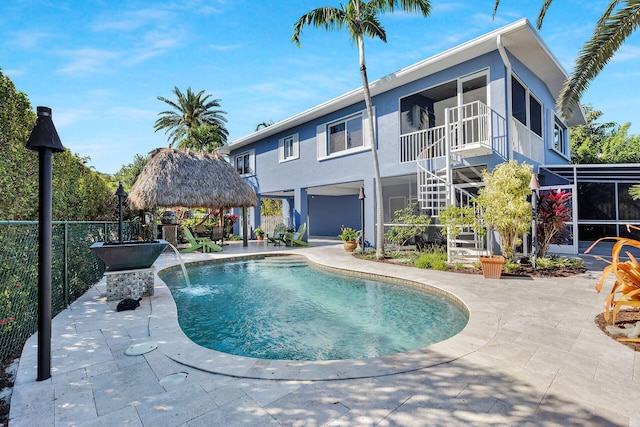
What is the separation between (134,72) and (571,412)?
396 inches

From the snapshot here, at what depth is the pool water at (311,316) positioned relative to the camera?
12.6 feet

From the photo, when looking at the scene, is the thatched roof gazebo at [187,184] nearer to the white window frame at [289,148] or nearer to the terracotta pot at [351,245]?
the white window frame at [289,148]

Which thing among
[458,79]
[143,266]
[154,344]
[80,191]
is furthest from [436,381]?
[458,79]

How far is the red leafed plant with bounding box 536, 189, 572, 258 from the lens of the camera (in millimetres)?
7438

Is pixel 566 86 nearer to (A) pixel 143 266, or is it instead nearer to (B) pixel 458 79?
(B) pixel 458 79

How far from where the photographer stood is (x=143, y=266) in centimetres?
545

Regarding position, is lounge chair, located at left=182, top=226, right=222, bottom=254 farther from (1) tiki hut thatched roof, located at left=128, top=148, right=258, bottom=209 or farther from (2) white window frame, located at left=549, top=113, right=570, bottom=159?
(2) white window frame, located at left=549, top=113, right=570, bottom=159

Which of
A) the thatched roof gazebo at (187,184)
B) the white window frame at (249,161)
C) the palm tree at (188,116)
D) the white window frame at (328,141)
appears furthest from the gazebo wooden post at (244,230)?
the palm tree at (188,116)

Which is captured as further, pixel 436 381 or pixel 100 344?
pixel 100 344

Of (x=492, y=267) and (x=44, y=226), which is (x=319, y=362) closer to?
(x=44, y=226)

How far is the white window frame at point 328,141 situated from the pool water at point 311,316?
19.1 feet

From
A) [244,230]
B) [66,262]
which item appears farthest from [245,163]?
[66,262]

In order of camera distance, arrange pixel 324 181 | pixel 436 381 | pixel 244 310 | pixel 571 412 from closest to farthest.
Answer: pixel 571 412, pixel 436 381, pixel 244 310, pixel 324 181

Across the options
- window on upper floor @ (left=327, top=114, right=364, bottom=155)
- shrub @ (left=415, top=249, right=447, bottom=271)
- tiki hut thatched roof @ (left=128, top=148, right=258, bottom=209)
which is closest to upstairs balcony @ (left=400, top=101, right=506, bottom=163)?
window on upper floor @ (left=327, top=114, right=364, bottom=155)
